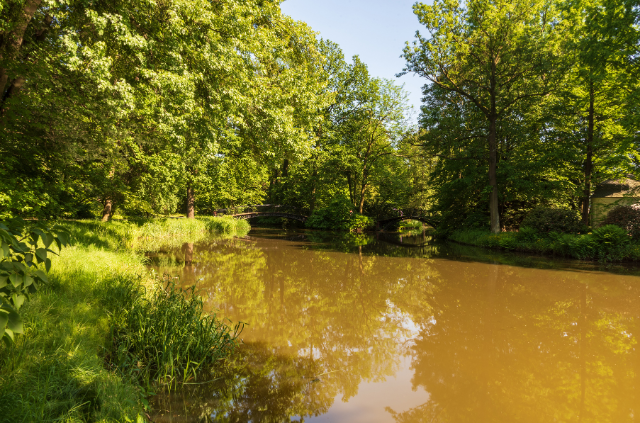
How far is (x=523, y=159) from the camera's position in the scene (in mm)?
17266

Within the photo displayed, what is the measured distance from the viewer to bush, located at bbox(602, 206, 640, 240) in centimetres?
1241

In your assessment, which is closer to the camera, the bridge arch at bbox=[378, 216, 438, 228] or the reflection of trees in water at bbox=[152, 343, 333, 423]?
the reflection of trees in water at bbox=[152, 343, 333, 423]

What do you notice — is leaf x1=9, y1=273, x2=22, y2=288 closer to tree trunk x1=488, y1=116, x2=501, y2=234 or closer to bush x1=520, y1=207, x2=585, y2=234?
bush x1=520, y1=207, x2=585, y2=234

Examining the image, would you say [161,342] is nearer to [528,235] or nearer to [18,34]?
[18,34]

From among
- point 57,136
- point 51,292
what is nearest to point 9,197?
point 57,136

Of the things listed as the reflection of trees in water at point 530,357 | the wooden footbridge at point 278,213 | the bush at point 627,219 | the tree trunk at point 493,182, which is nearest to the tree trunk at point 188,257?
the reflection of trees in water at point 530,357

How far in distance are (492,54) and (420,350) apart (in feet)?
55.8

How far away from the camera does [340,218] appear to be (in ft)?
93.9

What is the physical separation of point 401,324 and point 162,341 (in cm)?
381

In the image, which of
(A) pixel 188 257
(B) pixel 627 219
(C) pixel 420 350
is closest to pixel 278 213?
(A) pixel 188 257

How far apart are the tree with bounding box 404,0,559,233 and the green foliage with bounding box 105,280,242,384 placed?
16.5 m

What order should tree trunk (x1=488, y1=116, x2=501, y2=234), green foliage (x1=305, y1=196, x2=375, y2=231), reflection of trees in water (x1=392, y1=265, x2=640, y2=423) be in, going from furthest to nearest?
green foliage (x1=305, y1=196, x2=375, y2=231) < tree trunk (x1=488, y1=116, x2=501, y2=234) < reflection of trees in water (x1=392, y1=265, x2=640, y2=423)

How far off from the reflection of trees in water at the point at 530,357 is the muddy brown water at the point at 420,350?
0.06 ft

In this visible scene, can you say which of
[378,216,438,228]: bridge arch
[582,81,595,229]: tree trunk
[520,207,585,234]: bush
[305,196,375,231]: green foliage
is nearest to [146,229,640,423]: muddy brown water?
[520,207,585,234]: bush
